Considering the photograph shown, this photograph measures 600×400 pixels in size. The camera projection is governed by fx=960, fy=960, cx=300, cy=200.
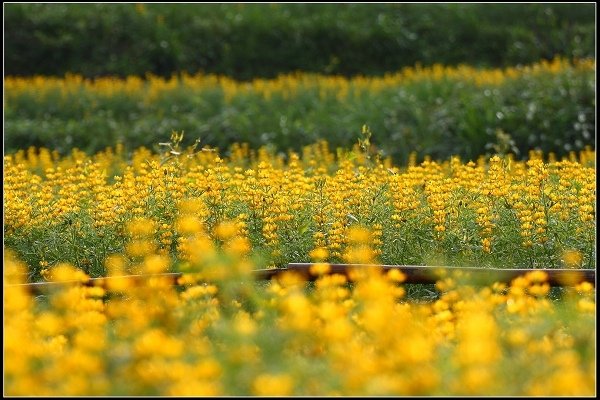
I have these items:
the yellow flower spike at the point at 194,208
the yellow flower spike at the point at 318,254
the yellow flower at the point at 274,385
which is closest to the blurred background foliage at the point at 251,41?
the yellow flower spike at the point at 194,208

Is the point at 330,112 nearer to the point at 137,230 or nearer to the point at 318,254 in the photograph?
the point at 137,230

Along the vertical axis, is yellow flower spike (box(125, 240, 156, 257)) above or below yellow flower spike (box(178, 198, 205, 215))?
below

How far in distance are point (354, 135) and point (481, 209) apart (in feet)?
17.9

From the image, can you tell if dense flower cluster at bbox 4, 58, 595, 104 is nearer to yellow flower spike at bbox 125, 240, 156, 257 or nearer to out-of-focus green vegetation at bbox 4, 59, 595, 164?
out-of-focus green vegetation at bbox 4, 59, 595, 164

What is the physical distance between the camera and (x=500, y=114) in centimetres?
1100

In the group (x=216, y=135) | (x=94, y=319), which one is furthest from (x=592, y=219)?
(x=216, y=135)

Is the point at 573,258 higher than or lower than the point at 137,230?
lower

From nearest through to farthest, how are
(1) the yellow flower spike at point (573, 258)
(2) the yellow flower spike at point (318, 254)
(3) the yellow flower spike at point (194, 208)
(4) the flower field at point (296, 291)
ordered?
(4) the flower field at point (296, 291)
(2) the yellow flower spike at point (318, 254)
(1) the yellow flower spike at point (573, 258)
(3) the yellow flower spike at point (194, 208)

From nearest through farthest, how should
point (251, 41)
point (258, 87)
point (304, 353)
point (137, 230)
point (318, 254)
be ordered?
point (304, 353) < point (318, 254) < point (137, 230) < point (258, 87) < point (251, 41)

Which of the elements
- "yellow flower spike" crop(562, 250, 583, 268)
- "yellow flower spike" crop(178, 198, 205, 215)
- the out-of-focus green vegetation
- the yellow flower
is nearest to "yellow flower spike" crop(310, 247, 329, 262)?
"yellow flower spike" crop(178, 198, 205, 215)

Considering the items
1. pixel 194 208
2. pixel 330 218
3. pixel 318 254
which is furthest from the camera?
pixel 330 218

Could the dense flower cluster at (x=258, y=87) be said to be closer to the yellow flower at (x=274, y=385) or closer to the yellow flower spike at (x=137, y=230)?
the yellow flower spike at (x=137, y=230)

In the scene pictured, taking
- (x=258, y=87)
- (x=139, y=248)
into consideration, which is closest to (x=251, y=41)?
(x=258, y=87)

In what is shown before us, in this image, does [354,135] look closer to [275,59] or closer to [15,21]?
[275,59]
